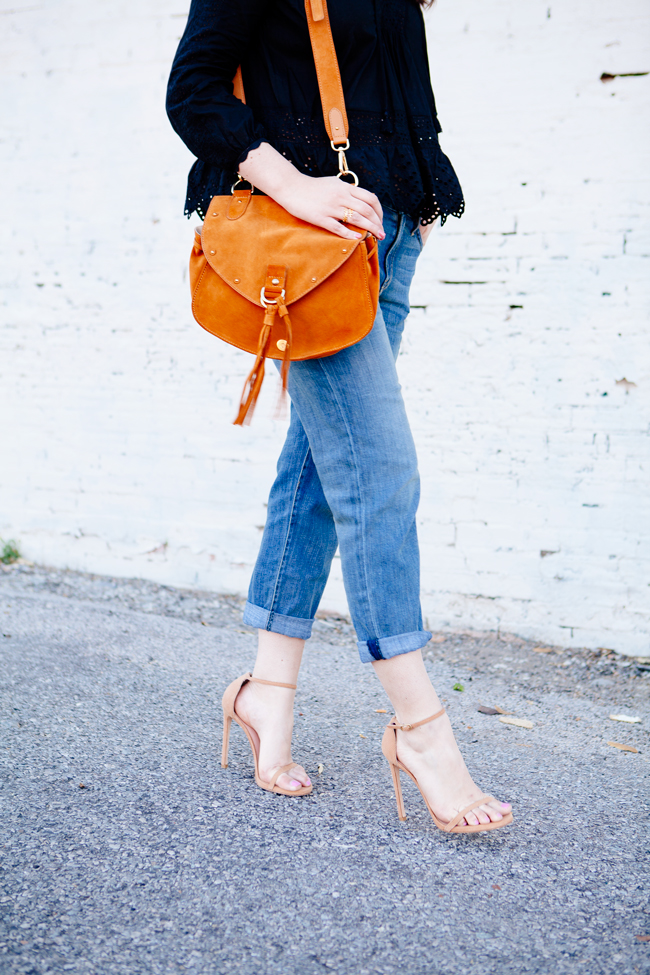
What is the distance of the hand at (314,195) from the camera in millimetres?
1279

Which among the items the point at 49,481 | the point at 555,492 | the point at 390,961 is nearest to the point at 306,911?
the point at 390,961

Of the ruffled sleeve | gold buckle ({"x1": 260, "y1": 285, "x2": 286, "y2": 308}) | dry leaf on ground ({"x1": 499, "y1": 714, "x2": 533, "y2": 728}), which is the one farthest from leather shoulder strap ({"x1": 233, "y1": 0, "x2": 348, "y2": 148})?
dry leaf on ground ({"x1": 499, "y1": 714, "x2": 533, "y2": 728})

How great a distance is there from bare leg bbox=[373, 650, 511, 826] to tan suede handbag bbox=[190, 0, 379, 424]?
57 centimetres

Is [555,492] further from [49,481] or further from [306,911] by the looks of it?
[49,481]

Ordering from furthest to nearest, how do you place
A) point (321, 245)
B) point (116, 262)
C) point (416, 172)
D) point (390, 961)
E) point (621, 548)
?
1. point (116, 262)
2. point (621, 548)
3. point (416, 172)
4. point (321, 245)
5. point (390, 961)

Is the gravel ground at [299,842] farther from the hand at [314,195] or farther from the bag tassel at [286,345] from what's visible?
the hand at [314,195]

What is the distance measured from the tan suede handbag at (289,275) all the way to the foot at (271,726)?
2.07 ft

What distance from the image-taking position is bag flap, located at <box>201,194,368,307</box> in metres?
1.28

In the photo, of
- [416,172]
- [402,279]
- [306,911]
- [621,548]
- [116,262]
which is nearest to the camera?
[306,911]

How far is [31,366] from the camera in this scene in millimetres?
3789

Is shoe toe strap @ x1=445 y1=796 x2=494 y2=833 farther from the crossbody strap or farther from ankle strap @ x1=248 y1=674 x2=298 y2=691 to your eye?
the crossbody strap

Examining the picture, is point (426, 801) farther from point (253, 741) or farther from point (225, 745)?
point (225, 745)

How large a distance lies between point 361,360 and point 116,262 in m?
2.63

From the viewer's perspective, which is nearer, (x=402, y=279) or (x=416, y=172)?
(x=416, y=172)
